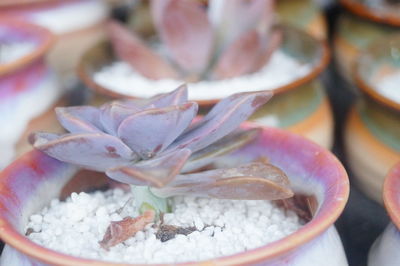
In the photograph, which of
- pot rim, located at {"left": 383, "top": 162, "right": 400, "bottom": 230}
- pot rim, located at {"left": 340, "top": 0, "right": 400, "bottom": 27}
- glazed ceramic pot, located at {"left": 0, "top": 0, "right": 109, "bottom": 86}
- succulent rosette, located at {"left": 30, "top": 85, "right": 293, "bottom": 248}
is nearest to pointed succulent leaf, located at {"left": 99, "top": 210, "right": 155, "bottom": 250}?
succulent rosette, located at {"left": 30, "top": 85, "right": 293, "bottom": 248}

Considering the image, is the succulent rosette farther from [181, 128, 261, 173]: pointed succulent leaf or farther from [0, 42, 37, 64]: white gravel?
[0, 42, 37, 64]: white gravel

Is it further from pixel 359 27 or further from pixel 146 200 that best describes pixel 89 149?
pixel 359 27

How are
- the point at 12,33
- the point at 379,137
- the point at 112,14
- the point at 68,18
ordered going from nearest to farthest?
1. the point at 379,137
2. the point at 12,33
3. the point at 68,18
4. the point at 112,14

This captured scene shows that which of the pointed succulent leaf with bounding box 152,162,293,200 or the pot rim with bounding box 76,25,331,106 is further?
the pot rim with bounding box 76,25,331,106

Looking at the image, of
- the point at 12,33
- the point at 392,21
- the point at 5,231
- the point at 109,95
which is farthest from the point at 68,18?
the point at 5,231

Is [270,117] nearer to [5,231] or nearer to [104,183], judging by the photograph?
[104,183]

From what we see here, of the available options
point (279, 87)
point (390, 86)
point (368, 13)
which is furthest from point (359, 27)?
point (279, 87)

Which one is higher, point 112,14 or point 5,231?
point 5,231
